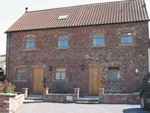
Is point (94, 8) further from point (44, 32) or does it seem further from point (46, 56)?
point (46, 56)

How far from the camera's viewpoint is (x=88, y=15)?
757 inches

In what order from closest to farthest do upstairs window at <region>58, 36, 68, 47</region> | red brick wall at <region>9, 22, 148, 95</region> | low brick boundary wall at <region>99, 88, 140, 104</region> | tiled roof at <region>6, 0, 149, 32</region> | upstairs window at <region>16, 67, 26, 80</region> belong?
low brick boundary wall at <region>99, 88, 140, 104</region> < red brick wall at <region>9, 22, 148, 95</region> < tiled roof at <region>6, 0, 149, 32</region> < upstairs window at <region>58, 36, 68, 47</region> < upstairs window at <region>16, 67, 26, 80</region>

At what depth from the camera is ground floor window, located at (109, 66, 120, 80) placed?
16.7 m

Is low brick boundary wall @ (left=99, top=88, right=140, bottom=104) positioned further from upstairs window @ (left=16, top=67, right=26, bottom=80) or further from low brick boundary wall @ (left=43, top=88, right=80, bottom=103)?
upstairs window @ (left=16, top=67, right=26, bottom=80)

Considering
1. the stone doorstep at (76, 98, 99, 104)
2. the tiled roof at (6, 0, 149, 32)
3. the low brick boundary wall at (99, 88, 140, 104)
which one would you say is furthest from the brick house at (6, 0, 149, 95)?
the low brick boundary wall at (99, 88, 140, 104)

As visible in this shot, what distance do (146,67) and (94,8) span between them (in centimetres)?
820

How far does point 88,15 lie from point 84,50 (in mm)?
3877

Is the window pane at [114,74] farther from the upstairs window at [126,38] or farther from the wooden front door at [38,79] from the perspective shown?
the wooden front door at [38,79]

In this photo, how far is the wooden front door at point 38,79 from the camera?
18.6m

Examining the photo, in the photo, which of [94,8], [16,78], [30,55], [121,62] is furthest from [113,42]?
[16,78]

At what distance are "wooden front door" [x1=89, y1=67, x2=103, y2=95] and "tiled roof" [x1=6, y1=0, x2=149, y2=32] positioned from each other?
13.9 ft

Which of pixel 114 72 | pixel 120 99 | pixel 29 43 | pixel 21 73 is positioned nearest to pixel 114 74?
pixel 114 72

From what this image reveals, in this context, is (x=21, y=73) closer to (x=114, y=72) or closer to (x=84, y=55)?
(x=84, y=55)

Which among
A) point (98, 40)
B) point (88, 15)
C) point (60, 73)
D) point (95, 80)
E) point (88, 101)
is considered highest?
point (88, 15)
